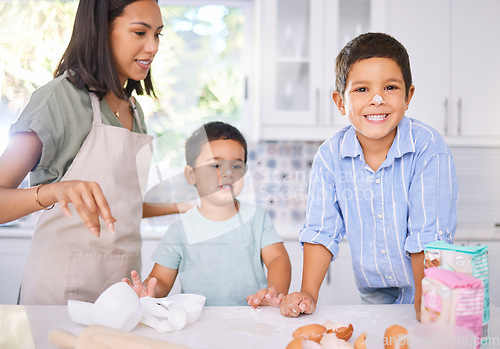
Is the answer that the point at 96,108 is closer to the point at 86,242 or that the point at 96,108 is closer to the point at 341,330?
the point at 86,242

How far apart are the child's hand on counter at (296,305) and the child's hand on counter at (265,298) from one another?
1.5 inches

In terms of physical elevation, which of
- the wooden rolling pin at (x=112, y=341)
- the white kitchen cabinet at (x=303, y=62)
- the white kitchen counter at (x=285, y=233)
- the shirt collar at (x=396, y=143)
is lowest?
the white kitchen counter at (x=285, y=233)

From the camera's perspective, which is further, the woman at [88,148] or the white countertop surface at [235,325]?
the woman at [88,148]

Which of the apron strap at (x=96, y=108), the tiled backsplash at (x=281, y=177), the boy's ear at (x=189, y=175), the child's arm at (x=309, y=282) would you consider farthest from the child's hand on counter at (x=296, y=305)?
the tiled backsplash at (x=281, y=177)

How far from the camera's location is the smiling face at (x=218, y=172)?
44.3 inches

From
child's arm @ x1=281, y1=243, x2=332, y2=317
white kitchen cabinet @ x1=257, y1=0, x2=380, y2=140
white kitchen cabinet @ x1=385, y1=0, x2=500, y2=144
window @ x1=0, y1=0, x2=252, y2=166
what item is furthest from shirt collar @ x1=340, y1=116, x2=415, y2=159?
window @ x1=0, y1=0, x2=252, y2=166

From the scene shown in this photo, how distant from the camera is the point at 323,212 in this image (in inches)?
38.5

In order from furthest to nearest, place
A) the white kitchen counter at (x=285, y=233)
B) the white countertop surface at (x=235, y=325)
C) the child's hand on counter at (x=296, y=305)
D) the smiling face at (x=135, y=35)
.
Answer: the white kitchen counter at (x=285, y=233) → the smiling face at (x=135, y=35) → the child's hand on counter at (x=296, y=305) → the white countertop surface at (x=235, y=325)

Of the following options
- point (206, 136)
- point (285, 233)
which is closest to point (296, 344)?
point (206, 136)

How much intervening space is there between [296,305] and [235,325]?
0.12 metres

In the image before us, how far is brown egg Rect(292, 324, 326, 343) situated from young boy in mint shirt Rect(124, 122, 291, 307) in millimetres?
426

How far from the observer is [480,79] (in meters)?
2.28

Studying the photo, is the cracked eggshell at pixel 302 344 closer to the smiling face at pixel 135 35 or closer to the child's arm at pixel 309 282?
the child's arm at pixel 309 282

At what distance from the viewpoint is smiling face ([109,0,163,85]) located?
1.01m
